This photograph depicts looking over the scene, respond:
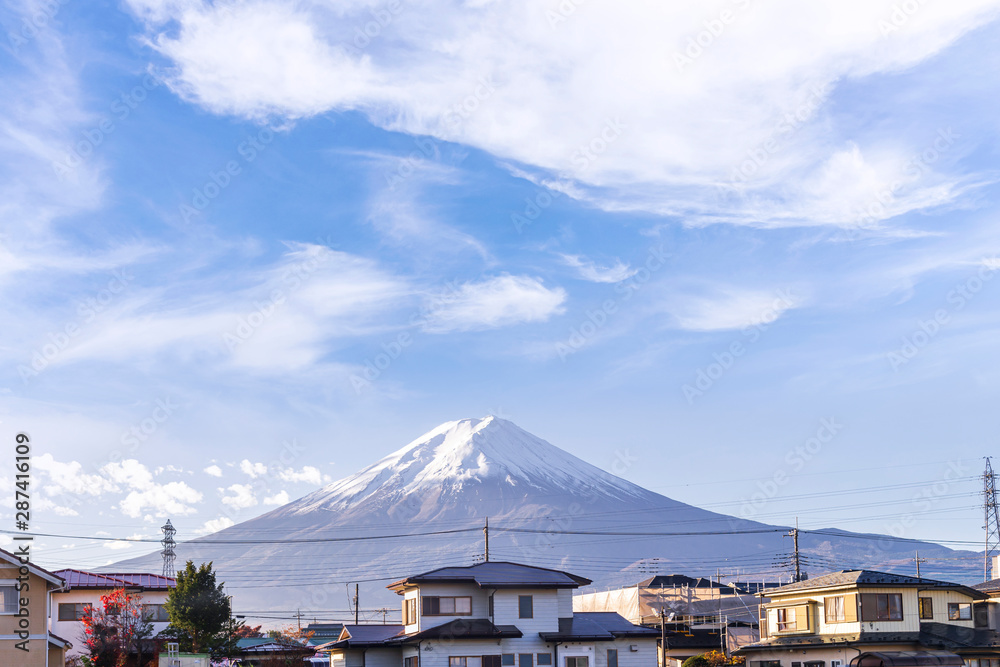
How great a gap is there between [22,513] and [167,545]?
79.4 meters

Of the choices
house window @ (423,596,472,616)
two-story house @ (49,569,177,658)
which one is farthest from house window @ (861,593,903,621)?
two-story house @ (49,569,177,658)

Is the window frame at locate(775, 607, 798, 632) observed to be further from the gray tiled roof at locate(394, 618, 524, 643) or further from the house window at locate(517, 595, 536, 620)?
the gray tiled roof at locate(394, 618, 524, 643)

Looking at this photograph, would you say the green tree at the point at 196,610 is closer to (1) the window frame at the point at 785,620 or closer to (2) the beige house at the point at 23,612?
(2) the beige house at the point at 23,612

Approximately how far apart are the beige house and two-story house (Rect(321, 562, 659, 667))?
55.4 feet

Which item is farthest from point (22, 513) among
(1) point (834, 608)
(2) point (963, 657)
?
(2) point (963, 657)

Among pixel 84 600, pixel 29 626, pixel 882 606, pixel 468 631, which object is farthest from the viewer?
pixel 84 600

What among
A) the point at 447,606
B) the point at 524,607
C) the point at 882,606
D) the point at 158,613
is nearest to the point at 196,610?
the point at 158,613

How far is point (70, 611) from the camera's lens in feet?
192

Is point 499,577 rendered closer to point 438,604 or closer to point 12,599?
point 438,604

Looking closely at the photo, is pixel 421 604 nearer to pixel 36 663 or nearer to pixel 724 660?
pixel 36 663

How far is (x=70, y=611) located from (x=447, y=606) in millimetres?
21986

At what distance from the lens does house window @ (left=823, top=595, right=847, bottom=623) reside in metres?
52.1

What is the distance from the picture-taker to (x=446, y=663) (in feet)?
172

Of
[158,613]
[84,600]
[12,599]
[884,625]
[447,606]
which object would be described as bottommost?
[884,625]
